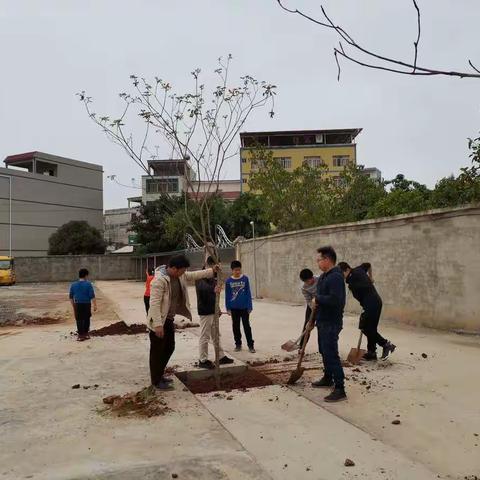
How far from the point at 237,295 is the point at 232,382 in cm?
234

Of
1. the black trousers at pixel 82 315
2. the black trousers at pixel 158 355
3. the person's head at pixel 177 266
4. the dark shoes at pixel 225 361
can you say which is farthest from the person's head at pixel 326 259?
the black trousers at pixel 82 315

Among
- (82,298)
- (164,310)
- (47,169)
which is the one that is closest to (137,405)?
(164,310)

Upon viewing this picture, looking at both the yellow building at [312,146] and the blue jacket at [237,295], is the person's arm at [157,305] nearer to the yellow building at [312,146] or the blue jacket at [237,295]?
the blue jacket at [237,295]

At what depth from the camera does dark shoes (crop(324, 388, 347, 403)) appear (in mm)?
5573

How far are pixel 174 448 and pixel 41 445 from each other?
3.65 feet

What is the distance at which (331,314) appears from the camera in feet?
19.1

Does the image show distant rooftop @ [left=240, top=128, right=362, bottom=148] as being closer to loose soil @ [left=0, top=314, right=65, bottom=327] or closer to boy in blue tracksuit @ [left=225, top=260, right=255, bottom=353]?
loose soil @ [left=0, top=314, right=65, bottom=327]

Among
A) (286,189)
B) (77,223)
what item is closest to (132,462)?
(286,189)

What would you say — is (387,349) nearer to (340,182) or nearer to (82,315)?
(82,315)

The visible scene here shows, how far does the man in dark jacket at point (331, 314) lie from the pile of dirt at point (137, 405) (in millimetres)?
1716

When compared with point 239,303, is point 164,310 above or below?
above

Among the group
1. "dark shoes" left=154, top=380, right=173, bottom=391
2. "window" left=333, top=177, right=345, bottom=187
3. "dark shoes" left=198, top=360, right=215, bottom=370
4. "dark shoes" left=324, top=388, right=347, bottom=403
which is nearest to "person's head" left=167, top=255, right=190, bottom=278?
"dark shoes" left=154, top=380, right=173, bottom=391

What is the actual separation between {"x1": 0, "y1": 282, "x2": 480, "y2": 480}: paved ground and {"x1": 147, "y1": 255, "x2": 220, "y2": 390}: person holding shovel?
1.35 feet

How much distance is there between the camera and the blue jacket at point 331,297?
5.72 metres
